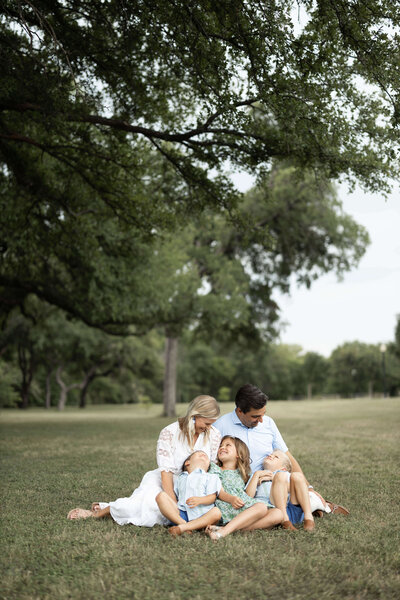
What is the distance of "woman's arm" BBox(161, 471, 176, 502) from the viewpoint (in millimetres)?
5242

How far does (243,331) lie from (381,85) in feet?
73.0

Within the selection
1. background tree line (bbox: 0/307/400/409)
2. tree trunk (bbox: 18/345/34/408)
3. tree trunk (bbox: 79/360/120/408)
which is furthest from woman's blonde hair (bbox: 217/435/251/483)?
tree trunk (bbox: 18/345/34/408)

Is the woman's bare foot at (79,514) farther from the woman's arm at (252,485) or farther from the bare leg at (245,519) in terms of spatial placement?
the woman's arm at (252,485)

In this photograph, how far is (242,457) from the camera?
5.63 m

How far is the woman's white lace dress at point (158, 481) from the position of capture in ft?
17.3

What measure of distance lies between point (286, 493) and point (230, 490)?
51 cm

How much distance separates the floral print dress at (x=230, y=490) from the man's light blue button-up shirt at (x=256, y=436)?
386 millimetres

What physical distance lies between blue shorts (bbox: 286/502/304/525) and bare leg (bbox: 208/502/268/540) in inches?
12.6

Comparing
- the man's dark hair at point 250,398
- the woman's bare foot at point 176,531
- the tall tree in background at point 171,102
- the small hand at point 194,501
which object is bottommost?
the woman's bare foot at point 176,531

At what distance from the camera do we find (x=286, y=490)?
5203mm

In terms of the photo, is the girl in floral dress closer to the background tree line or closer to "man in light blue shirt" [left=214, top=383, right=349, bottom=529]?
"man in light blue shirt" [left=214, top=383, right=349, bottom=529]

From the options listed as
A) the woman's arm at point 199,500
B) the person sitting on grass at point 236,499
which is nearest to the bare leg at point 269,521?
the person sitting on grass at point 236,499

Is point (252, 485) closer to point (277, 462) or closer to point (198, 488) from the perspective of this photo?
point (277, 462)

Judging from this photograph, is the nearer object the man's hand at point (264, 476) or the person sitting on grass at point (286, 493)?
the person sitting on grass at point (286, 493)
